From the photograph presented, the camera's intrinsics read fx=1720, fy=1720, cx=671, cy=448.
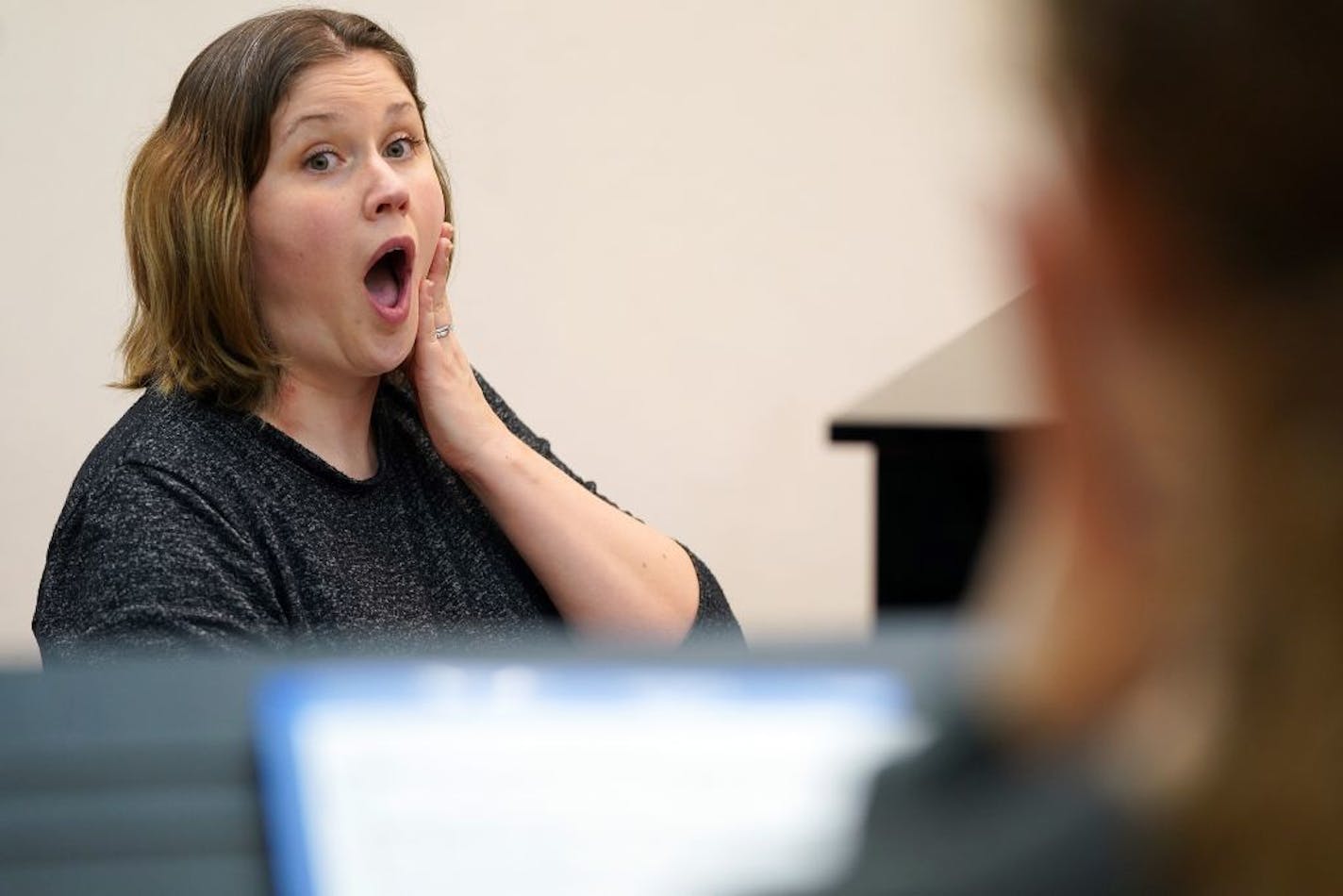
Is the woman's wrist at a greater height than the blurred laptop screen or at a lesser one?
lesser

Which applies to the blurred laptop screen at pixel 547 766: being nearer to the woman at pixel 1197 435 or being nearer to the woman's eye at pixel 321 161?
the woman at pixel 1197 435

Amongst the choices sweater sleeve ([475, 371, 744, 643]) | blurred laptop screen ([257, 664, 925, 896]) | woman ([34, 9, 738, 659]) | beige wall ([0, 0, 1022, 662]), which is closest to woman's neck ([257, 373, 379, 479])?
woman ([34, 9, 738, 659])

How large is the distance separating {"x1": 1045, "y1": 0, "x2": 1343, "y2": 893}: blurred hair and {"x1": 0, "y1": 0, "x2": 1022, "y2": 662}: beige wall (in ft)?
8.94

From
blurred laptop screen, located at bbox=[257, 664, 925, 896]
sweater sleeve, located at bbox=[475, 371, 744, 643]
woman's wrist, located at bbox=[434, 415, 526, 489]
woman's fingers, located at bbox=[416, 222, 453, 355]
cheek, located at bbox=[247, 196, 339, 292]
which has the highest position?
blurred laptop screen, located at bbox=[257, 664, 925, 896]

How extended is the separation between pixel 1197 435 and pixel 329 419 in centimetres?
145

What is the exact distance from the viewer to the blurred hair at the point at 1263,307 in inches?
8.4

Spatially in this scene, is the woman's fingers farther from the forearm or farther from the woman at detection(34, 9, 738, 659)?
the forearm

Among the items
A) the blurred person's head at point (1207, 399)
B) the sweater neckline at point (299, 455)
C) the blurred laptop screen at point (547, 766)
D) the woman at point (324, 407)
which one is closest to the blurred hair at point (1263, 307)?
the blurred person's head at point (1207, 399)

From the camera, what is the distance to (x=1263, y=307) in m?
0.22

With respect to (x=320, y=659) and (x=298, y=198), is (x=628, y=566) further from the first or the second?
(x=320, y=659)

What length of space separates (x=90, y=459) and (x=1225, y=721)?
1.40 m

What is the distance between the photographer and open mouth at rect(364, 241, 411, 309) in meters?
1.67

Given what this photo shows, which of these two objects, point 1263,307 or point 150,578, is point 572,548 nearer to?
point 150,578

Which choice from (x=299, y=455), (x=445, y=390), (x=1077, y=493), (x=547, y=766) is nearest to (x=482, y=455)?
(x=445, y=390)
